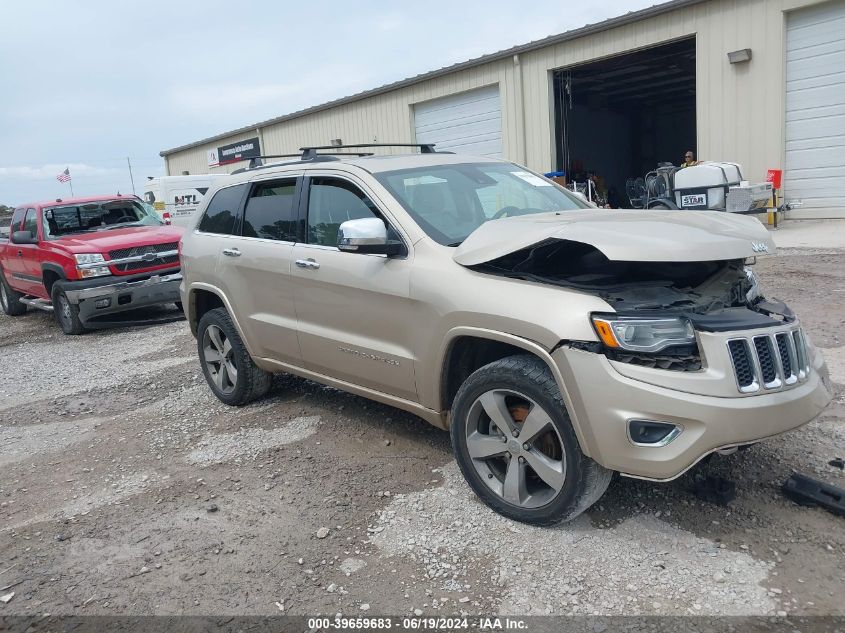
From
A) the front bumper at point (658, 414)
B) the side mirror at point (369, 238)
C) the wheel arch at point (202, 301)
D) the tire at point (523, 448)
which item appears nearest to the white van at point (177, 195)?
the wheel arch at point (202, 301)

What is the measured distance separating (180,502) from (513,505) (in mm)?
1951

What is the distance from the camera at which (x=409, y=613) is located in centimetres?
287

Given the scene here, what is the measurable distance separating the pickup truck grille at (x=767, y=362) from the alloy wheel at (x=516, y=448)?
82 cm

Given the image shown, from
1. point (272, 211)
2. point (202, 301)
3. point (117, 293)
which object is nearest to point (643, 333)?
point (272, 211)

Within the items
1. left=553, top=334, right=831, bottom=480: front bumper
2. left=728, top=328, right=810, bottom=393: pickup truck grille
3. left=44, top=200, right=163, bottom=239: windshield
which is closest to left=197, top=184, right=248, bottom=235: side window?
left=553, top=334, right=831, bottom=480: front bumper

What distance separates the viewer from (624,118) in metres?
31.7

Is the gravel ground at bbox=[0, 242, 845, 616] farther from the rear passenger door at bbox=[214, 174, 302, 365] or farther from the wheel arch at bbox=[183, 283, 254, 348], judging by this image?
the wheel arch at bbox=[183, 283, 254, 348]

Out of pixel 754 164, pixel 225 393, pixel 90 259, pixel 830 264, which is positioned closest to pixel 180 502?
pixel 225 393

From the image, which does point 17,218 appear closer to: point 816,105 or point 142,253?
point 142,253

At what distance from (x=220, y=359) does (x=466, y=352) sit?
2.68 metres

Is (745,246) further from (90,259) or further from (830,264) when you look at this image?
(90,259)

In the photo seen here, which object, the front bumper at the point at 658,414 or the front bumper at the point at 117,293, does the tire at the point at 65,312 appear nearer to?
the front bumper at the point at 117,293

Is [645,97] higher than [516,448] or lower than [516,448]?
higher

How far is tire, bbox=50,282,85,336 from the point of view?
31.4 feet
